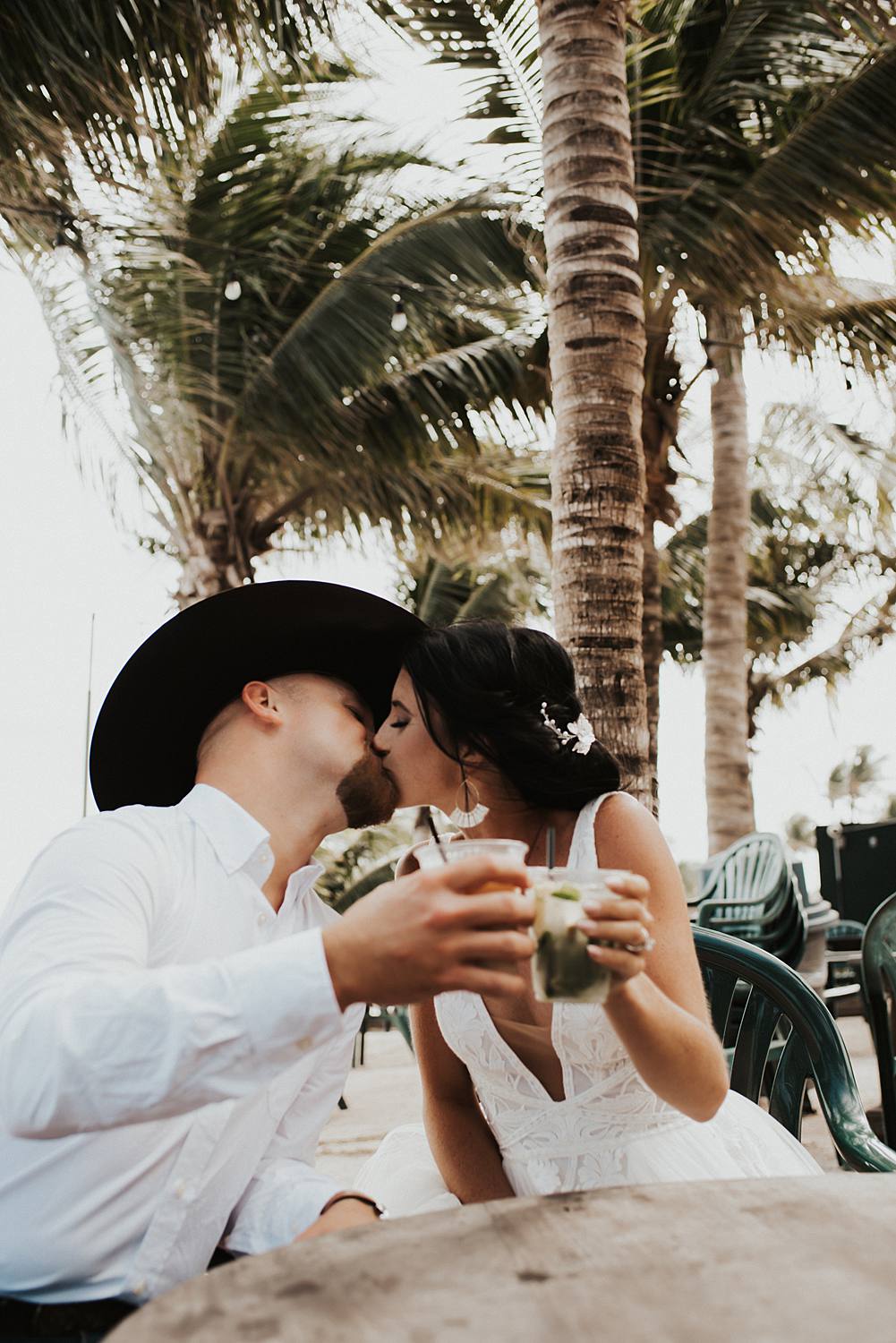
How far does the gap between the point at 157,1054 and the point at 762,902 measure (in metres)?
4.91

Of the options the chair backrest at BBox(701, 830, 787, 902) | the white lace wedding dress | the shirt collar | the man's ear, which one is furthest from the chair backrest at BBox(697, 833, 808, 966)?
the shirt collar

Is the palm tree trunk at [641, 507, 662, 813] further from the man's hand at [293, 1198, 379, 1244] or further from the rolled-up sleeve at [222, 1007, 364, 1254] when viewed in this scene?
the man's hand at [293, 1198, 379, 1244]

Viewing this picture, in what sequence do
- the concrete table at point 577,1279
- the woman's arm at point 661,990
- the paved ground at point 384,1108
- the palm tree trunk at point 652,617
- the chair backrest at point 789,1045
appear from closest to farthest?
the concrete table at point 577,1279 < the woman's arm at point 661,990 < the chair backrest at point 789,1045 < the paved ground at point 384,1108 < the palm tree trunk at point 652,617

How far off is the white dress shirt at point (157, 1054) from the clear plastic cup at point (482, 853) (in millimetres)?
174

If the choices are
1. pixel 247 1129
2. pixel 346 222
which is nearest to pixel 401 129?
pixel 346 222

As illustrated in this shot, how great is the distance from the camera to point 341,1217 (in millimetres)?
1711

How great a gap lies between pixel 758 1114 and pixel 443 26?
270 inches

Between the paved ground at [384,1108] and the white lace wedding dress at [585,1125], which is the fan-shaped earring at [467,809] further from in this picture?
the paved ground at [384,1108]

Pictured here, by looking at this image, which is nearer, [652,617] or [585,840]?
[585,840]

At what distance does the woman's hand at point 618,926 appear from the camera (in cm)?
130

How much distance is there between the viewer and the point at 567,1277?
3.60ft

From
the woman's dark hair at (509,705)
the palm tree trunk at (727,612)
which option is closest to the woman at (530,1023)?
the woman's dark hair at (509,705)

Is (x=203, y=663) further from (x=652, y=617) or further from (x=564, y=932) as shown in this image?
(x=652, y=617)

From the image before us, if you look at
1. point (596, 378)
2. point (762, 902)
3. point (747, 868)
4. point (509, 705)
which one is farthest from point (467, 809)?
point (747, 868)
